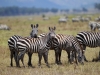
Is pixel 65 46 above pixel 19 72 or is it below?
above

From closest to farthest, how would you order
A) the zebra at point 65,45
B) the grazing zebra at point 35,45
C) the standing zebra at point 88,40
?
1. the grazing zebra at point 35,45
2. the zebra at point 65,45
3. the standing zebra at point 88,40

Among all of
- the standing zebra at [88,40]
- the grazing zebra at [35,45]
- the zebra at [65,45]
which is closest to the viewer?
the grazing zebra at [35,45]

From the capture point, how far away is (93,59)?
15922 millimetres

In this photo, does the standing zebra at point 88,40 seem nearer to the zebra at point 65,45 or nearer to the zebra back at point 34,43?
the zebra at point 65,45

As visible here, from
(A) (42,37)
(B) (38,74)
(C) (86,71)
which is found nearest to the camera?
(B) (38,74)

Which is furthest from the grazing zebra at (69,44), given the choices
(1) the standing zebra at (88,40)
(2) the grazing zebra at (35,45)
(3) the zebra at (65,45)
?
(2) the grazing zebra at (35,45)

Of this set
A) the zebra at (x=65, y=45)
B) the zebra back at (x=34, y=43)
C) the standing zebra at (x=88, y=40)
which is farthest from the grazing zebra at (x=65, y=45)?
the zebra back at (x=34, y=43)

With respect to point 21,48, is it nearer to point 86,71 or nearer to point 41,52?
point 41,52

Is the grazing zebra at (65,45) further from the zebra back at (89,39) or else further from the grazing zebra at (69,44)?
the zebra back at (89,39)

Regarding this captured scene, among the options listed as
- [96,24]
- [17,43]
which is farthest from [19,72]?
[96,24]

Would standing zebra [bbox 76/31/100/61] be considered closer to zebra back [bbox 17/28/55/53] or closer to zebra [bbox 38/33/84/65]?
zebra [bbox 38/33/84/65]

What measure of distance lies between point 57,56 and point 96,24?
22900 millimetres

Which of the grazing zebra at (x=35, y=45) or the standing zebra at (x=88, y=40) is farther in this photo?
the standing zebra at (x=88, y=40)

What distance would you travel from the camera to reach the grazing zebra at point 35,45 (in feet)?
42.5
